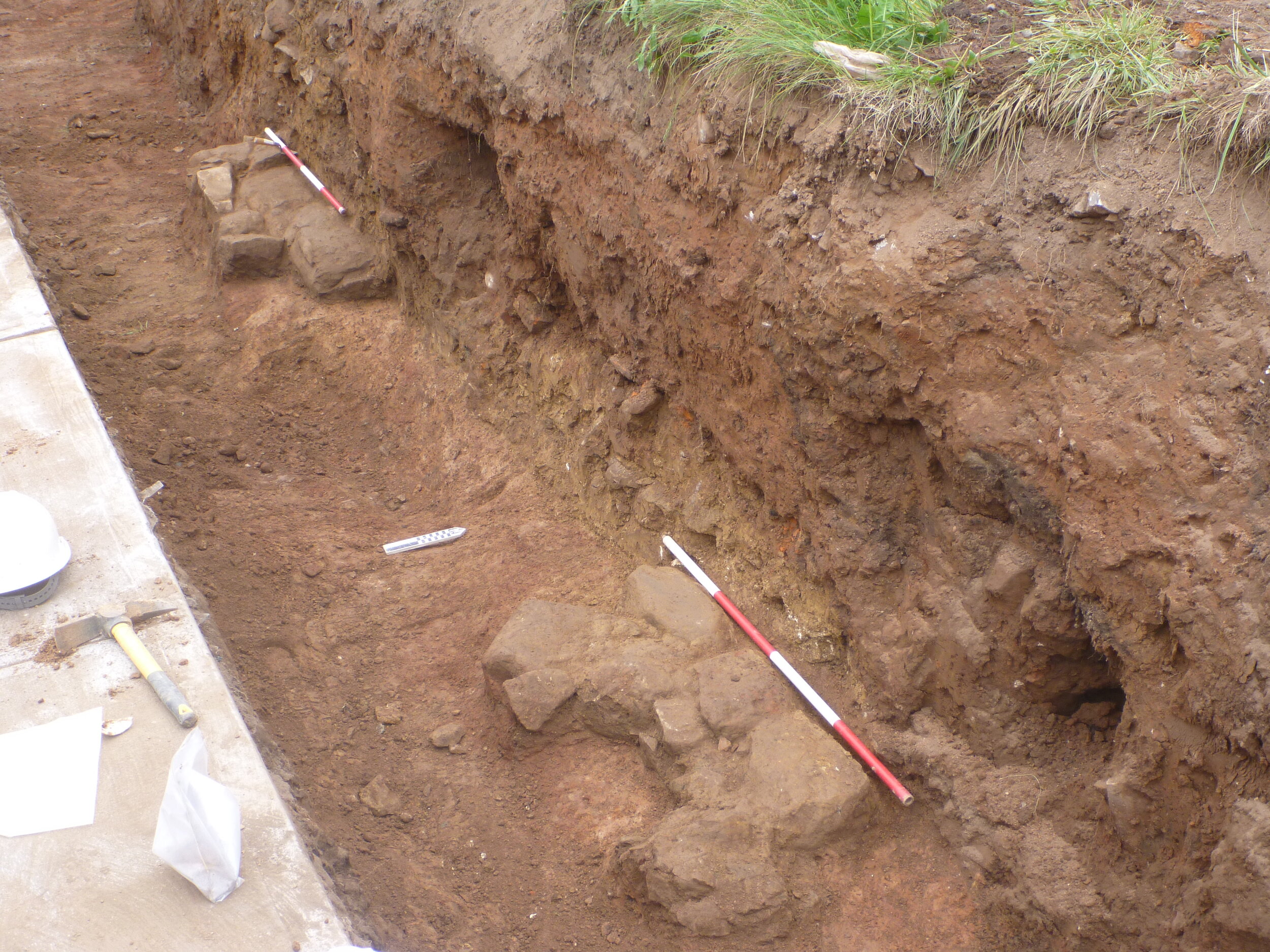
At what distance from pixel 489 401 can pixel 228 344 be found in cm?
169

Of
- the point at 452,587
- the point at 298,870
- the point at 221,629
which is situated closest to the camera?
the point at 298,870

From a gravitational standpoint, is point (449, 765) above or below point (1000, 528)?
below

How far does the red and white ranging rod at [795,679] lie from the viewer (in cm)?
291

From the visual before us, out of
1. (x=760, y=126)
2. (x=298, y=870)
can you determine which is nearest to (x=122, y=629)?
(x=298, y=870)

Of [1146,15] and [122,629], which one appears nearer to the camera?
[1146,15]

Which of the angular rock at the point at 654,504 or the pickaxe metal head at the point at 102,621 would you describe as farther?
the angular rock at the point at 654,504

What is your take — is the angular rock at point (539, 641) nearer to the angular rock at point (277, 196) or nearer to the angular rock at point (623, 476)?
the angular rock at point (623, 476)

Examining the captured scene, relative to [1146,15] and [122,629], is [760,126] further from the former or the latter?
[122,629]

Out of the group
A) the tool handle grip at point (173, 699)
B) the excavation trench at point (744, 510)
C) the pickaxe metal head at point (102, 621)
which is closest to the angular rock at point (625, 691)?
the excavation trench at point (744, 510)

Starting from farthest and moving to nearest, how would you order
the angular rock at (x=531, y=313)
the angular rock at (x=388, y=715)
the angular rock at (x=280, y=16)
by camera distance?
the angular rock at (x=280, y=16), the angular rock at (x=531, y=313), the angular rock at (x=388, y=715)

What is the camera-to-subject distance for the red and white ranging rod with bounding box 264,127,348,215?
5.66 m

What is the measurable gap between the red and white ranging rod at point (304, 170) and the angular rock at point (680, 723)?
147 inches

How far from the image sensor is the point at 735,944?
8.68ft

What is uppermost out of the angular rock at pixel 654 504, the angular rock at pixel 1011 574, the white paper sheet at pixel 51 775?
the angular rock at pixel 1011 574
